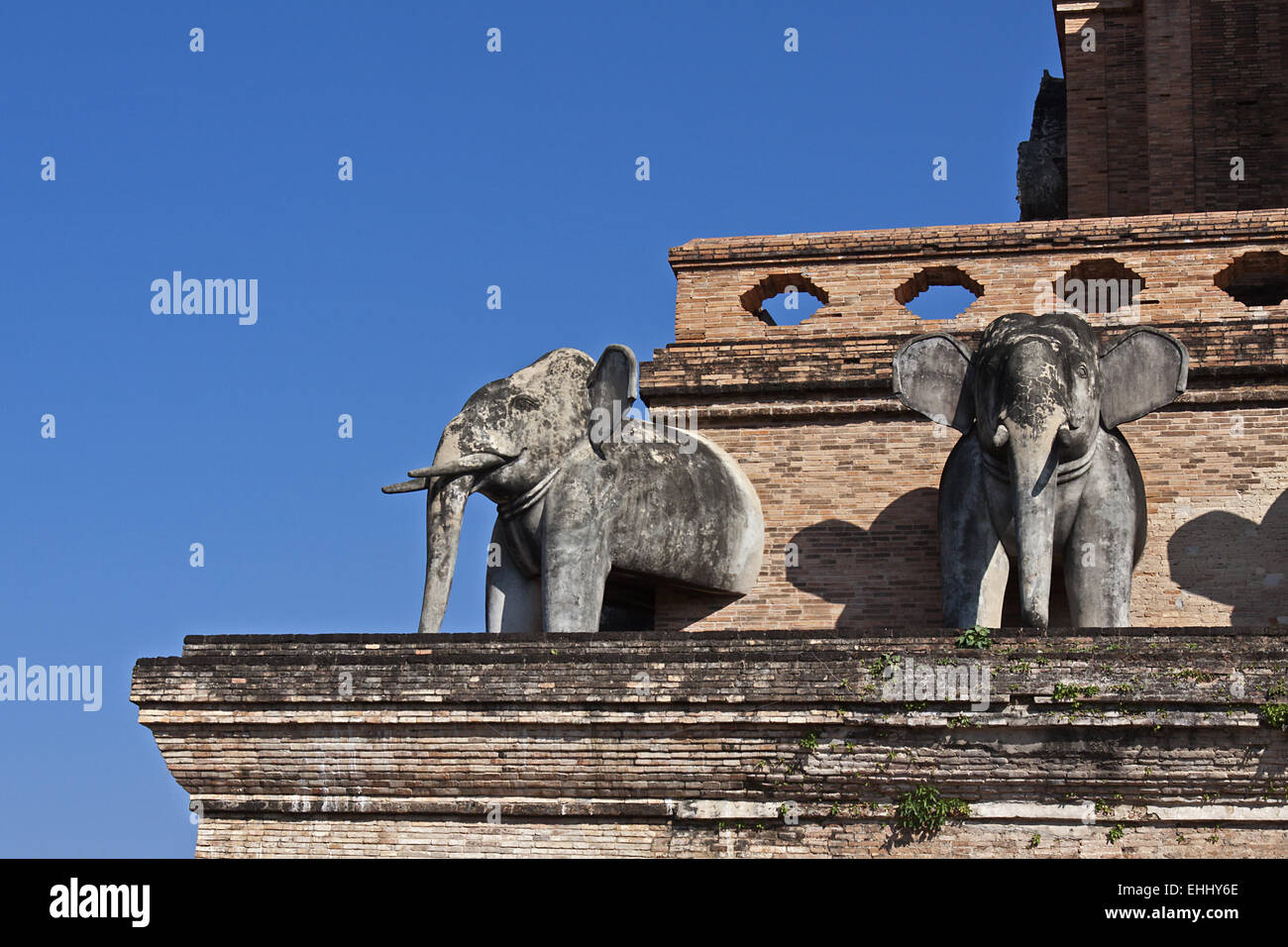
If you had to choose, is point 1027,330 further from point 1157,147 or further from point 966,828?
point 1157,147

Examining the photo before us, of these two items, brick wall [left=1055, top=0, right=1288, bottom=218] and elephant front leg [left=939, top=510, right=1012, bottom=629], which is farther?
brick wall [left=1055, top=0, right=1288, bottom=218]

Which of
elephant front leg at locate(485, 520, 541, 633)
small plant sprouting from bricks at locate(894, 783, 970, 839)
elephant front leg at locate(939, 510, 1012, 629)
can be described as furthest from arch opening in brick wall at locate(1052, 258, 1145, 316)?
small plant sprouting from bricks at locate(894, 783, 970, 839)

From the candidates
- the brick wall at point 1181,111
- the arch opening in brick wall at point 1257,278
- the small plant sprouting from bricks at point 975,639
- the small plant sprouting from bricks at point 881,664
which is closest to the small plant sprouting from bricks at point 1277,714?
the small plant sprouting from bricks at point 975,639

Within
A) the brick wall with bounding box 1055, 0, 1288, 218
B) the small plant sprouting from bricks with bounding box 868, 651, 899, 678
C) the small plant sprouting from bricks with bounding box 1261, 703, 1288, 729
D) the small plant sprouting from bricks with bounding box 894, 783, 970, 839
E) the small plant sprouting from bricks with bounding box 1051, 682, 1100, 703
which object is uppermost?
the brick wall with bounding box 1055, 0, 1288, 218

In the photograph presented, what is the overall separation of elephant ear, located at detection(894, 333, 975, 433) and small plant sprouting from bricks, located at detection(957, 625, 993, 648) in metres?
2.33

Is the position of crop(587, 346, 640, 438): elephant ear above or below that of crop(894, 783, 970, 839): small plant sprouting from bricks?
above

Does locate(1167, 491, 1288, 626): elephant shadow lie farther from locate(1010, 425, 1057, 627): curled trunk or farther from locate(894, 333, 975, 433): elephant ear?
locate(1010, 425, 1057, 627): curled trunk

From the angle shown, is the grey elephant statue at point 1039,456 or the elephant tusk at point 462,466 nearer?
the grey elephant statue at point 1039,456

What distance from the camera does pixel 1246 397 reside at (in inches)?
581

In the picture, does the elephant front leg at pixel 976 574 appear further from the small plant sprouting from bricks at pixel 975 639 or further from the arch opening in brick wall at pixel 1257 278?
the arch opening in brick wall at pixel 1257 278

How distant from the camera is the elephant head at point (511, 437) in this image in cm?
1345

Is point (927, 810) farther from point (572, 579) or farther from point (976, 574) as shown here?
point (572, 579)

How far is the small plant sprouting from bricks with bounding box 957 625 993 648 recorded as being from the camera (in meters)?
11.4

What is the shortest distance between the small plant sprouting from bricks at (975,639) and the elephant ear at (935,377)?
2.33 meters
